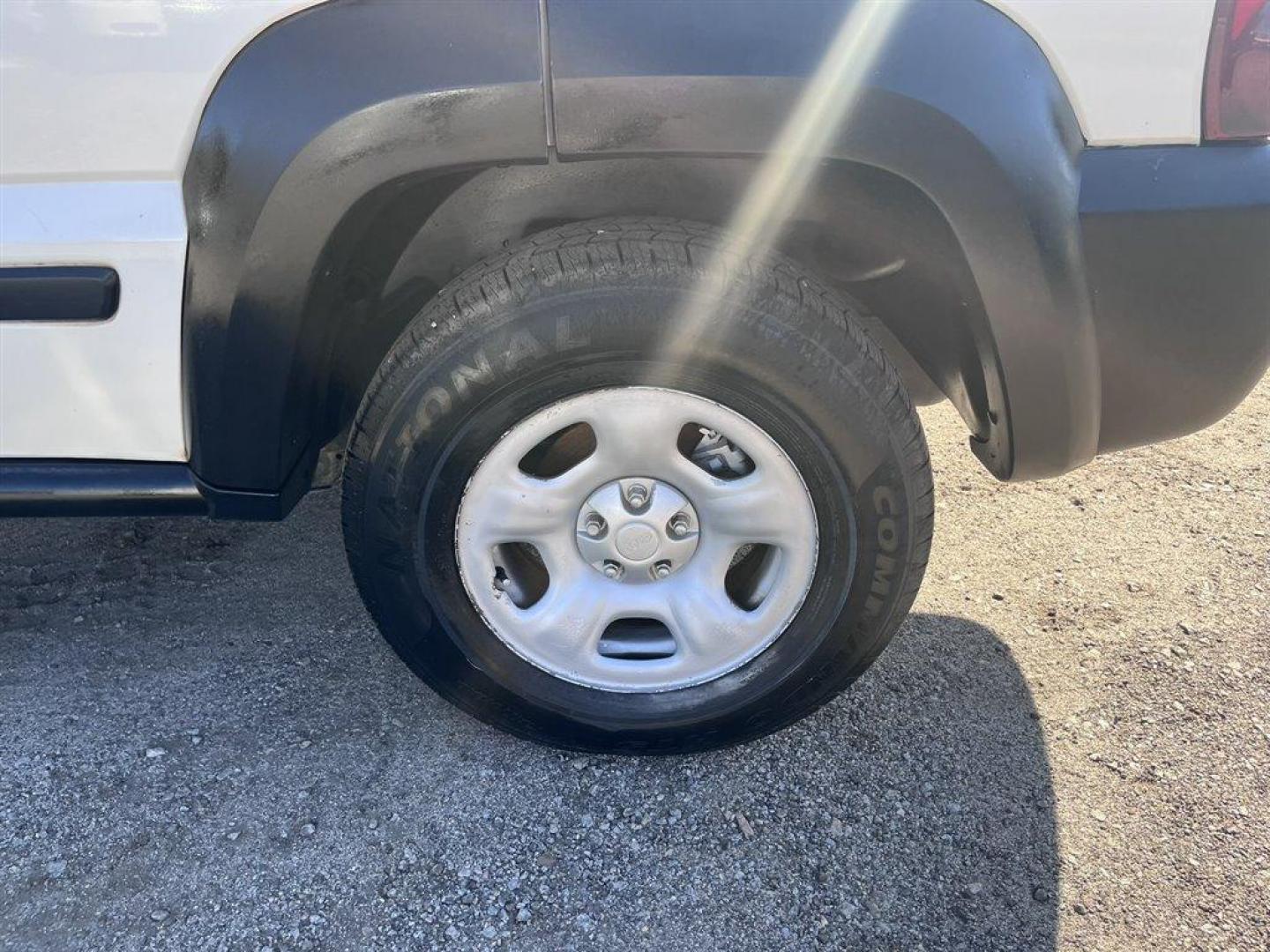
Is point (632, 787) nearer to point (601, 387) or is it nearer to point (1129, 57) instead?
point (601, 387)

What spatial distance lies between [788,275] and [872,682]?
103 cm

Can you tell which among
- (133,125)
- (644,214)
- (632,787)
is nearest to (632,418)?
(644,214)

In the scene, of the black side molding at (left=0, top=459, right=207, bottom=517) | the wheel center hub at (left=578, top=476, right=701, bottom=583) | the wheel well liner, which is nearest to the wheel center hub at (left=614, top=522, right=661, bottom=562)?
the wheel center hub at (left=578, top=476, right=701, bottom=583)

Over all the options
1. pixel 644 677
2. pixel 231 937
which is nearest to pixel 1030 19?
pixel 644 677

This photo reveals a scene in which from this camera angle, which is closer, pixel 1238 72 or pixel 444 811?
pixel 1238 72

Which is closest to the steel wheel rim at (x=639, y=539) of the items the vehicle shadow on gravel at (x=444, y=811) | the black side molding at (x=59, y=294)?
the vehicle shadow on gravel at (x=444, y=811)

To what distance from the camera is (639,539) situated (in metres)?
2.00

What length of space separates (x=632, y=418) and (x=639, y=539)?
258 millimetres

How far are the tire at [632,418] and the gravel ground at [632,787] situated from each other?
195 mm

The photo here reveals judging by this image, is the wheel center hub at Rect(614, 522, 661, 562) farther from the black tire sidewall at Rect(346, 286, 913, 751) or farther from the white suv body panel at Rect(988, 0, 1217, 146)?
the white suv body panel at Rect(988, 0, 1217, 146)

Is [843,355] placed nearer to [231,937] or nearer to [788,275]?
[788,275]

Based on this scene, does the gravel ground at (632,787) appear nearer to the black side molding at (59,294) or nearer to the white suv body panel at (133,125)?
the white suv body panel at (133,125)

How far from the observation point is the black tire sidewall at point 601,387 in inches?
70.8

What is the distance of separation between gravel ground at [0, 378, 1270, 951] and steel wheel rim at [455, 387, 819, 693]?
10.5 inches
